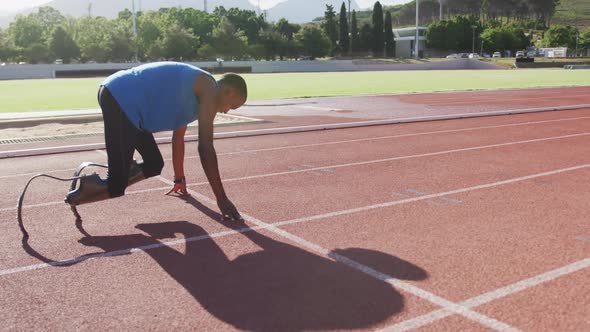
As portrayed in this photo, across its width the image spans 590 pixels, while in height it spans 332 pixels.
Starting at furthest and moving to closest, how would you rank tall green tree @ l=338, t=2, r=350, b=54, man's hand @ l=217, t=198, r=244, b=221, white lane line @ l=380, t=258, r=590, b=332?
tall green tree @ l=338, t=2, r=350, b=54 → man's hand @ l=217, t=198, r=244, b=221 → white lane line @ l=380, t=258, r=590, b=332

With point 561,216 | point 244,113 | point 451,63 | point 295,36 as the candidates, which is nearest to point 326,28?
point 295,36

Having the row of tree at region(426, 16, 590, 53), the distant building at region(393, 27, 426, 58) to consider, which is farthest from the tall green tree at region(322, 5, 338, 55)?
the row of tree at region(426, 16, 590, 53)

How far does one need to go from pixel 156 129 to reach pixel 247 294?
1.80 m

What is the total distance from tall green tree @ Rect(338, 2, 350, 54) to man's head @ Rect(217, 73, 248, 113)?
4117 inches

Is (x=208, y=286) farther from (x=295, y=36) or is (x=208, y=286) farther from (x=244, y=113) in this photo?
(x=295, y=36)

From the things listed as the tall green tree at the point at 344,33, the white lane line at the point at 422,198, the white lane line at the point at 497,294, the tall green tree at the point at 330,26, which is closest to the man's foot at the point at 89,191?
the white lane line at the point at 422,198

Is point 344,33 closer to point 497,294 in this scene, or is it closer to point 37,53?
point 37,53

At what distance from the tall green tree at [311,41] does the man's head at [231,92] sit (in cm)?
8819

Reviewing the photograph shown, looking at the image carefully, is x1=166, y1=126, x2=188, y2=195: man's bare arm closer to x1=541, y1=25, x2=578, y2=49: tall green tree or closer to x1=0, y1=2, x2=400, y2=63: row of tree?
x1=0, y1=2, x2=400, y2=63: row of tree

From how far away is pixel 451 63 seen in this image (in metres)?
73.1

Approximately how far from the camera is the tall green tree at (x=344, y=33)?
106062 mm

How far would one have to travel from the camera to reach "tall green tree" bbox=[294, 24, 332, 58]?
9081 centimetres

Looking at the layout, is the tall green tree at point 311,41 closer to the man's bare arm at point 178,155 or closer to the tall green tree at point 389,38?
the tall green tree at point 389,38

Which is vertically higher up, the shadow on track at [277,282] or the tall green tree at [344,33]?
the tall green tree at [344,33]
